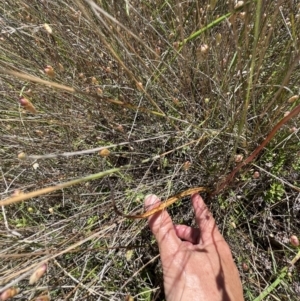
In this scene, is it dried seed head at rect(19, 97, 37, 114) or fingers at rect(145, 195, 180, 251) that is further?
fingers at rect(145, 195, 180, 251)

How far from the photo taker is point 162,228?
0.82 meters

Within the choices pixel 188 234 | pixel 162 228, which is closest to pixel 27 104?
pixel 162 228

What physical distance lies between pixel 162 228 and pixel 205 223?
12cm

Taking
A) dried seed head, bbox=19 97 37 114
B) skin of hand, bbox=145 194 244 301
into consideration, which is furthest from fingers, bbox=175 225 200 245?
dried seed head, bbox=19 97 37 114

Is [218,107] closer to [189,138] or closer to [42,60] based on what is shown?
[189,138]

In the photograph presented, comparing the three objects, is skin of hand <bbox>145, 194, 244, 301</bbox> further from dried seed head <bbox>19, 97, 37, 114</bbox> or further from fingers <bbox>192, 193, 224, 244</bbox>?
dried seed head <bbox>19, 97, 37, 114</bbox>

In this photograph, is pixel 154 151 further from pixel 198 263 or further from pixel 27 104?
pixel 27 104

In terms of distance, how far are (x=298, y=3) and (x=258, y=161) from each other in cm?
42

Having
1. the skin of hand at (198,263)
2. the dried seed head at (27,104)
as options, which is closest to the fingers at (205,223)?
the skin of hand at (198,263)


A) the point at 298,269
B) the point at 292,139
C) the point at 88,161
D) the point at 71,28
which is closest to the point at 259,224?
the point at 298,269

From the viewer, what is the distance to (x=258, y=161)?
0.89 meters

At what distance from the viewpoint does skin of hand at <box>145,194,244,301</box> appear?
0.76 meters

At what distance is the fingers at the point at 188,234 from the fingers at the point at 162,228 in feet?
0.28

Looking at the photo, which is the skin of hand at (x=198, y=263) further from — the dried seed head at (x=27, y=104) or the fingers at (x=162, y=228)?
the dried seed head at (x=27, y=104)
